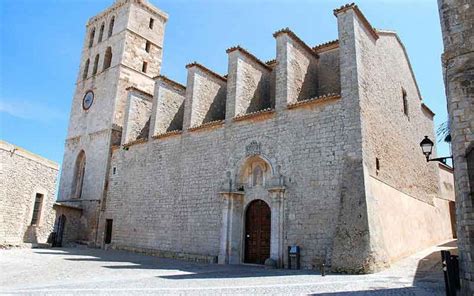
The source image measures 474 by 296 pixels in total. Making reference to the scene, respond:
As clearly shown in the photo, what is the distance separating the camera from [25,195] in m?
15.2

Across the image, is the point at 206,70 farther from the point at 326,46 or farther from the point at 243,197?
the point at 243,197

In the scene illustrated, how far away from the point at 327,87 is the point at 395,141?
3.15 meters

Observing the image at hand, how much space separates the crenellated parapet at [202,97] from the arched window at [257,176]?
11.9 feet

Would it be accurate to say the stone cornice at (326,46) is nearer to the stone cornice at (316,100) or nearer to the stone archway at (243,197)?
the stone cornice at (316,100)

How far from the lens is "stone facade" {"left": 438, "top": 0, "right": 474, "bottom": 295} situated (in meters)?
5.46

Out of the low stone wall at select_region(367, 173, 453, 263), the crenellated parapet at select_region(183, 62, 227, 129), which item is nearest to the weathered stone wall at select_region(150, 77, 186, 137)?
the crenellated parapet at select_region(183, 62, 227, 129)

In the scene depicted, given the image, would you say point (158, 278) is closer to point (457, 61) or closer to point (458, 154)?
point (458, 154)

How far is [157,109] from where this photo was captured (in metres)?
16.2

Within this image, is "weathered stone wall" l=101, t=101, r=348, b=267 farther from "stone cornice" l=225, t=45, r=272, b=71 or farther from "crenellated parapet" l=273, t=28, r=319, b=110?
"stone cornice" l=225, t=45, r=272, b=71

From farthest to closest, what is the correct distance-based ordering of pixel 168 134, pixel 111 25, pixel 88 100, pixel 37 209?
pixel 111 25 < pixel 88 100 < pixel 37 209 < pixel 168 134

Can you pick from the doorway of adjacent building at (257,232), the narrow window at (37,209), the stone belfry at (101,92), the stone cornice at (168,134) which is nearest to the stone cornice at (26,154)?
the narrow window at (37,209)

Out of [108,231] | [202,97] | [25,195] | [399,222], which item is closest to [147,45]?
[202,97]

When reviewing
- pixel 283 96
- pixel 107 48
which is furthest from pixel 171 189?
pixel 107 48

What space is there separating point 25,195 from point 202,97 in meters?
8.82
